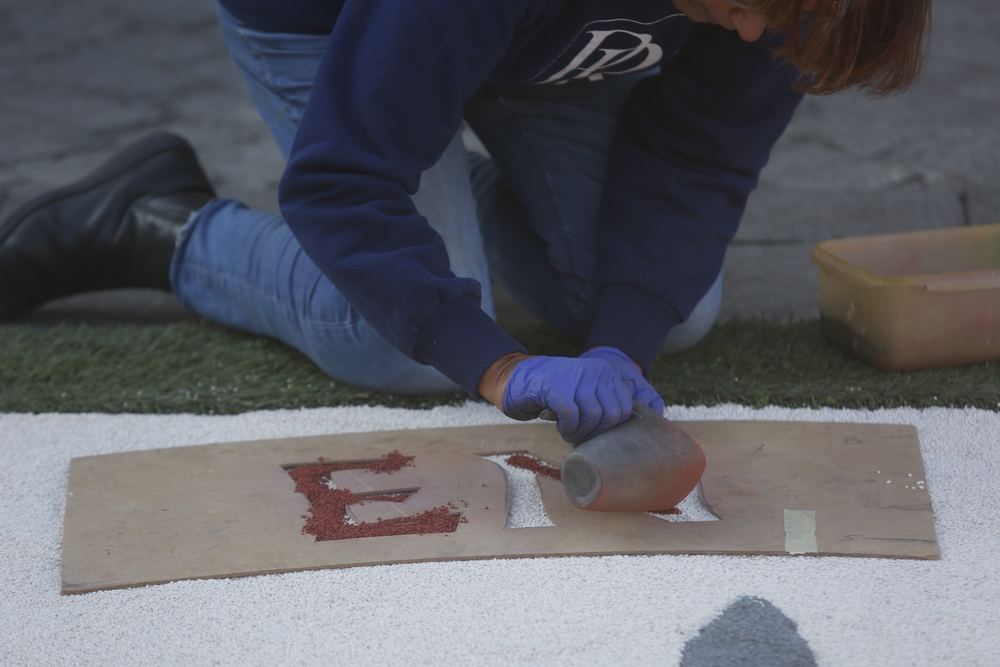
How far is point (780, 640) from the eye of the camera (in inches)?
37.9

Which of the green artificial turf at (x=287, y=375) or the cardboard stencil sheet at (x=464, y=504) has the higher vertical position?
the cardboard stencil sheet at (x=464, y=504)

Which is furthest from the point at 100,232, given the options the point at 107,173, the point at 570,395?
the point at 570,395

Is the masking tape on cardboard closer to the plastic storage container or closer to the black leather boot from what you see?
the plastic storage container

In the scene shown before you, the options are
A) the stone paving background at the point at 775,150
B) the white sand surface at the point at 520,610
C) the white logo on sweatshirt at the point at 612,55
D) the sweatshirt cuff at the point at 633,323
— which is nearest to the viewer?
the white sand surface at the point at 520,610

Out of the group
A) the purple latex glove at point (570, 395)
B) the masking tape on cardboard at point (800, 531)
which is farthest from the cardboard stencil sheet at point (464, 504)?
the purple latex glove at point (570, 395)

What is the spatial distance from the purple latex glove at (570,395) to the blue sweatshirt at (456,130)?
0.21ft

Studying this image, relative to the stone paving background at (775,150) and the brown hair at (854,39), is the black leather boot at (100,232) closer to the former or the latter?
the stone paving background at (775,150)

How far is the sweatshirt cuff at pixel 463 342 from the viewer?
1165mm

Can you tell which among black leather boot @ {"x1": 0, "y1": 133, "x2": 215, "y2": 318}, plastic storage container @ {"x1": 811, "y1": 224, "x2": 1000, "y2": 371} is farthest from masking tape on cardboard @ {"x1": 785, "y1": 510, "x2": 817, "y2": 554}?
black leather boot @ {"x1": 0, "y1": 133, "x2": 215, "y2": 318}

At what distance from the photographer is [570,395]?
3.63 ft

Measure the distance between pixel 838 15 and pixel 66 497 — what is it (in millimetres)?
1120

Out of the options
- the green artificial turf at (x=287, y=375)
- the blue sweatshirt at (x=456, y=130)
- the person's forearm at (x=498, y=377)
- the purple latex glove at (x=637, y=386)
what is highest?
the blue sweatshirt at (x=456, y=130)

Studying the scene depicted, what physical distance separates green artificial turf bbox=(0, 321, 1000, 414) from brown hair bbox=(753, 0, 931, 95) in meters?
0.52

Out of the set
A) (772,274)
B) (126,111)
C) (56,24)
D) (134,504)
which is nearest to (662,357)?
(772,274)
